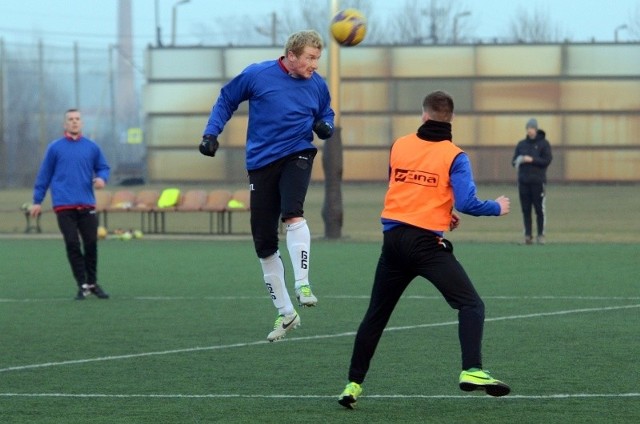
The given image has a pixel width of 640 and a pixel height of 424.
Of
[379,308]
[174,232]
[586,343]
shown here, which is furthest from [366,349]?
[174,232]

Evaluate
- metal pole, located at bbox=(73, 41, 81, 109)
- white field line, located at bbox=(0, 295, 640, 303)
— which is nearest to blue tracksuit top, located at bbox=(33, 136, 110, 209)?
white field line, located at bbox=(0, 295, 640, 303)

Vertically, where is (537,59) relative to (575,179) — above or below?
above

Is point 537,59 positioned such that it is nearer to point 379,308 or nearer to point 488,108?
point 488,108

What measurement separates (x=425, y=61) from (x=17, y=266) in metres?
35.2

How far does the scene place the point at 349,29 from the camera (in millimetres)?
13703

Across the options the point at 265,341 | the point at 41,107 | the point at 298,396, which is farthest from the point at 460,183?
the point at 41,107

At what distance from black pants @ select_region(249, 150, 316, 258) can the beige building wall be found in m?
43.2

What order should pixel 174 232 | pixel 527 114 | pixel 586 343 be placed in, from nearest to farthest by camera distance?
pixel 586 343
pixel 174 232
pixel 527 114

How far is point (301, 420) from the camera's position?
8047 mm

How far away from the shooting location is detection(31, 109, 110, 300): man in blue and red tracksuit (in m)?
15.9

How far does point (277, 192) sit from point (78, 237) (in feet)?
21.3

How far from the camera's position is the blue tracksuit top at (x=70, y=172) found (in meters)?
15.9

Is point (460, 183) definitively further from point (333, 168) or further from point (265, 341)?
point (333, 168)

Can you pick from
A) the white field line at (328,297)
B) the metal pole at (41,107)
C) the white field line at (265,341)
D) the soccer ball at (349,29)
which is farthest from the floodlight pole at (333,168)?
the metal pole at (41,107)
